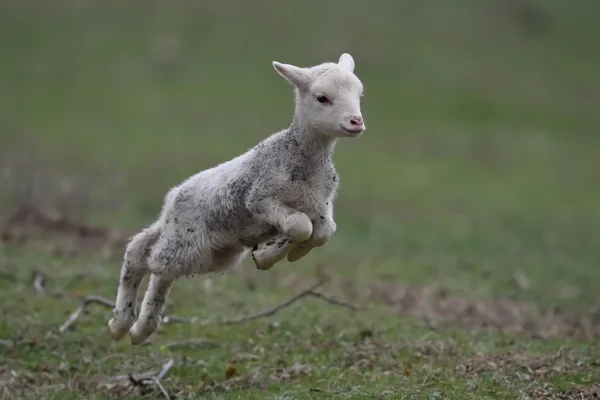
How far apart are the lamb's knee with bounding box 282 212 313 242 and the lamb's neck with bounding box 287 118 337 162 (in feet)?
2.01

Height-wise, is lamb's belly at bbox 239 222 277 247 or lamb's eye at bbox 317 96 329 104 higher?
lamb's eye at bbox 317 96 329 104

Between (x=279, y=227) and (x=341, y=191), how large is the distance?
14.7 m

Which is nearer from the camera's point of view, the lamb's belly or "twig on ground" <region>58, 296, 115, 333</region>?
the lamb's belly

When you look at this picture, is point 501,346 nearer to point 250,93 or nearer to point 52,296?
point 52,296

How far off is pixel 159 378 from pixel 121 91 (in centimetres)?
2092

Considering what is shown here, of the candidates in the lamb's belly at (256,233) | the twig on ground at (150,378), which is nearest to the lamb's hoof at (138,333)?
the twig on ground at (150,378)

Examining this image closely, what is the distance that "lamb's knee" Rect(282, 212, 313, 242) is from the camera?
784cm

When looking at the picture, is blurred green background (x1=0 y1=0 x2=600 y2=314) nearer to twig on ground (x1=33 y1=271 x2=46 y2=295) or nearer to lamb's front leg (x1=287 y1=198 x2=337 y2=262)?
twig on ground (x1=33 y1=271 x2=46 y2=295)

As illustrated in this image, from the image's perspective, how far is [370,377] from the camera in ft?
31.7

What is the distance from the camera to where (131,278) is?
360 inches

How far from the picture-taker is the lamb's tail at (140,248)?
9.05 meters

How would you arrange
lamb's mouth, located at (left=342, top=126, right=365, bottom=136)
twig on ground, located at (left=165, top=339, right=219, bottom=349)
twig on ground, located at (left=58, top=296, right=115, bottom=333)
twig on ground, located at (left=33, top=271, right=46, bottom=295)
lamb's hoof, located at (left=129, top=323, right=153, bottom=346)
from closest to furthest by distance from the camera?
lamb's mouth, located at (left=342, top=126, right=365, bottom=136) → lamb's hoof, located at (left=129, top=323, right=153, bottom=346) → twig on ground, located at (left=165, top=339, right=219, bottom=349) → twig on ground, located at (left=58, top=296, right=115, bottom=333) → twig on ground, located at (left=33, top=271, right=46, bottom=295)

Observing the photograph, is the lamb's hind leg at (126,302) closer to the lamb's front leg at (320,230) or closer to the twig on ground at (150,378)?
the twig on ground at (150,378)

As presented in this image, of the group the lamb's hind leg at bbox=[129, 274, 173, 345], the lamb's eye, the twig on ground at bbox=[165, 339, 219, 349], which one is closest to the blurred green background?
the twig on ground at bbox=[165, 339, 219, 349]
